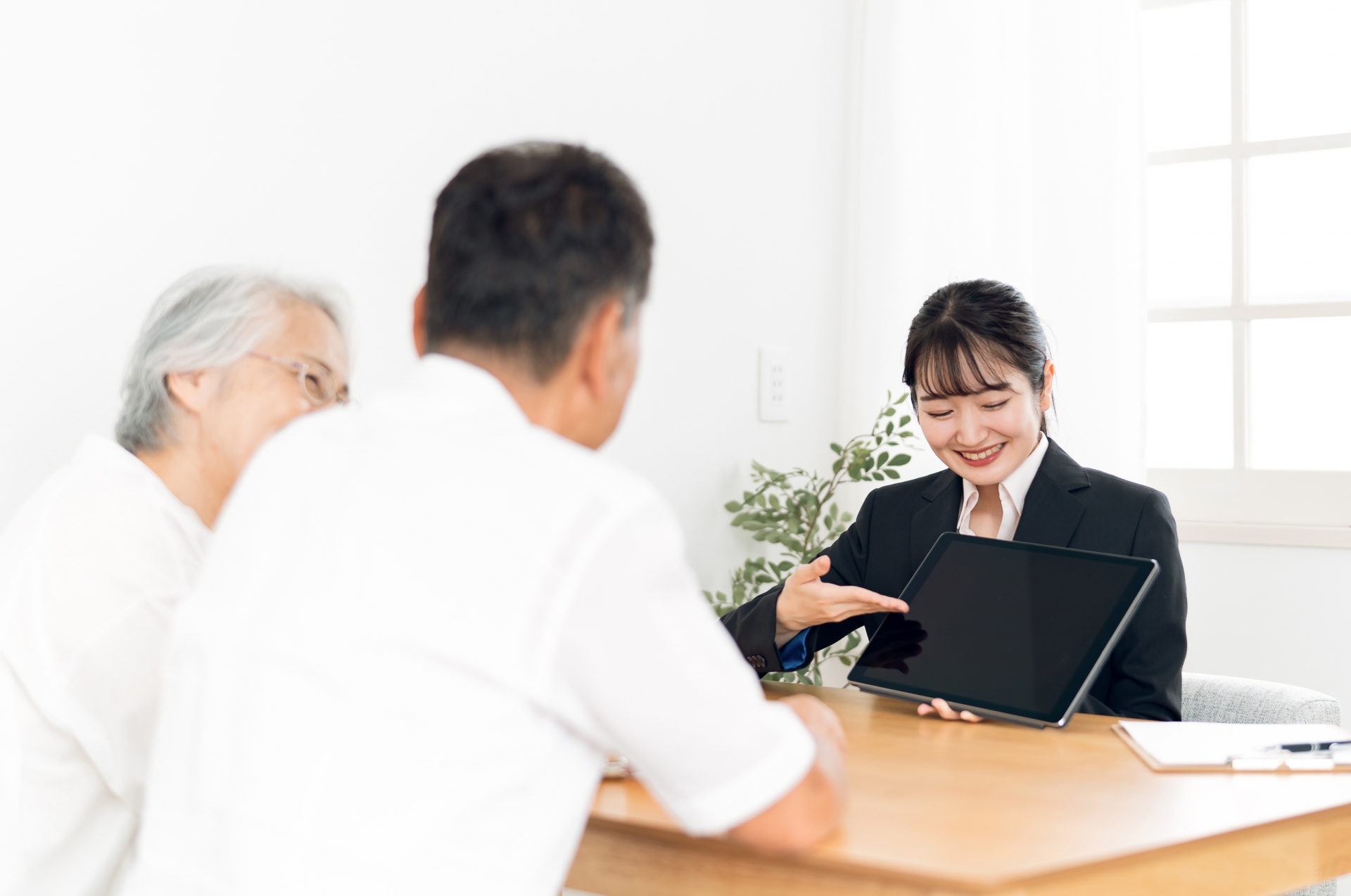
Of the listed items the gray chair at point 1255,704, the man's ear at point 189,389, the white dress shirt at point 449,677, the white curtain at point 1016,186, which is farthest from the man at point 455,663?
the white curtain at point 1016,186

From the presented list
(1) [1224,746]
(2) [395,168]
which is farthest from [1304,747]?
(2) [395,168]

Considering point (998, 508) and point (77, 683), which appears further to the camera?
point (998, 508)

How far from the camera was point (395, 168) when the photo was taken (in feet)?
6.20

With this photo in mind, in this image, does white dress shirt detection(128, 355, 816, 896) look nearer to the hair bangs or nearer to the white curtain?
the hair bangs

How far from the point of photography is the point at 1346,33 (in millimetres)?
2494

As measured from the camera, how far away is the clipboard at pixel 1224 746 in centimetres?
117

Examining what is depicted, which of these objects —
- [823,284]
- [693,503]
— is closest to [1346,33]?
[823,284]

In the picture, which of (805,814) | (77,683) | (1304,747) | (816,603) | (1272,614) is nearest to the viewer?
(805,814)

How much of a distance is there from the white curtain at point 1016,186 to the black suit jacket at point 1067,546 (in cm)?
59

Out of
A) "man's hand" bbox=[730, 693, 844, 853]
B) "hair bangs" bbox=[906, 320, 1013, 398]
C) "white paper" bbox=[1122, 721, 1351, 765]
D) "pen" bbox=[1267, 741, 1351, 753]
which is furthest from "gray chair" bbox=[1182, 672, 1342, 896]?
"man's hand" bbox=[730, 693, 844, 853]

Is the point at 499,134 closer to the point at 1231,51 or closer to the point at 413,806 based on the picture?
the point at 413,806

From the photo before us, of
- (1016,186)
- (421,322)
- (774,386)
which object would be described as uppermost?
(1016,186)

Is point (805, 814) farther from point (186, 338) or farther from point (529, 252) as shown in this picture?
point (186, 338)

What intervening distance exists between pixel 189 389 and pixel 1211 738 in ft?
4.09
